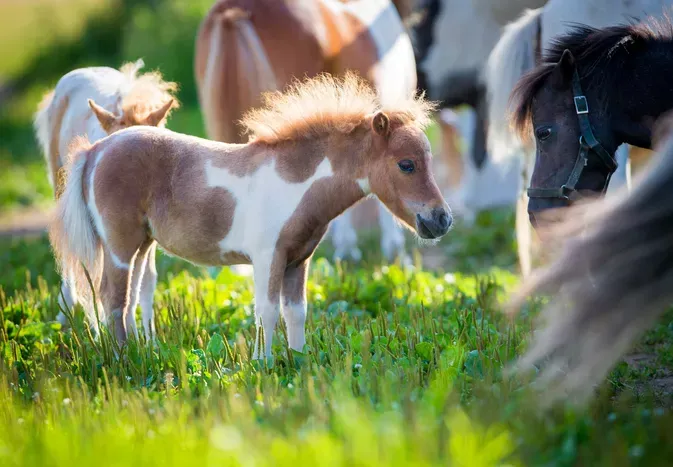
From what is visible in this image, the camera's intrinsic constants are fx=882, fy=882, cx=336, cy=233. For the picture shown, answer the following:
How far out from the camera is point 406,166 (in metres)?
4.35

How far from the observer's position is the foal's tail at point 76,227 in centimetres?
478

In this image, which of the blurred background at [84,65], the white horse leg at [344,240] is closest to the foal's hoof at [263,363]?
the white horse leg at [344,240]

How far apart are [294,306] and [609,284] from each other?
1.80 m

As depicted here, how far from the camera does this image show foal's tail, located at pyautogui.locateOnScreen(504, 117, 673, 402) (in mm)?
3369

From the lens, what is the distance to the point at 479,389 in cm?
364

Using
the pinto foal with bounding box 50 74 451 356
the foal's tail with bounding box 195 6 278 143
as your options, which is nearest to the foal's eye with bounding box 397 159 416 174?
the pinto foal with bounding box 50 74 451 356

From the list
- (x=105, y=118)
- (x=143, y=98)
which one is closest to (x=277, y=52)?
(x=143, y=98)

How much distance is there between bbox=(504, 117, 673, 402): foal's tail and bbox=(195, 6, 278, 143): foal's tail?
364cm

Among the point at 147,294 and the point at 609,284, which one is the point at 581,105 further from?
the point at 147,294

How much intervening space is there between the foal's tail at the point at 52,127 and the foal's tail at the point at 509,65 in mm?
3051

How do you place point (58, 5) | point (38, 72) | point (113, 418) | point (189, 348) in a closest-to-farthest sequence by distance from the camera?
point (113, 418) < point (189, 348) < point (38, 72) < point (58, 5)

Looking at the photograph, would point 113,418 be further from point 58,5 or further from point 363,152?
point 58,5

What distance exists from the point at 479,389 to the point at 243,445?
1143 mm

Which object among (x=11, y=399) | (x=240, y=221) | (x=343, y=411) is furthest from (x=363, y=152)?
(x=11, y=399)
